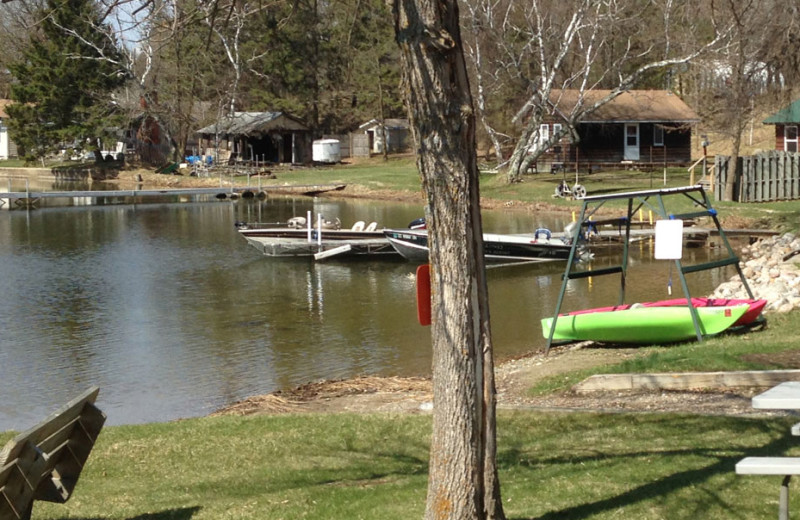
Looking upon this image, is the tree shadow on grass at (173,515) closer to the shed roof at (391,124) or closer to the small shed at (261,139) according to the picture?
the small shed at (261,139)

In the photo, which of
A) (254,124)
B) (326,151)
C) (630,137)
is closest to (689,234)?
Answer: (630,137)

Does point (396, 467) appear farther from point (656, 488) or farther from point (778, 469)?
point (778, 469)

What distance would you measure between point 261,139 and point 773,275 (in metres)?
59.2

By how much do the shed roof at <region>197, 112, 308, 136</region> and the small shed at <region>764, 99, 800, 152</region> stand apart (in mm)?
34949

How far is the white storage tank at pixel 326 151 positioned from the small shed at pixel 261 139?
2190mm

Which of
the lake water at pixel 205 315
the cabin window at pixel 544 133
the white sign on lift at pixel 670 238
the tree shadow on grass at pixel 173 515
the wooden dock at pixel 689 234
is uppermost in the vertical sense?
the cabin window at pixel 544 133

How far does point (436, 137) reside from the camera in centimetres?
627

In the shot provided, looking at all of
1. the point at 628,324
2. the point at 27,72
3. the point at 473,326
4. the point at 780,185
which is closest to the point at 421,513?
the point at 473,326

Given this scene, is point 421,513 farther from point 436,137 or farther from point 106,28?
point 106,28

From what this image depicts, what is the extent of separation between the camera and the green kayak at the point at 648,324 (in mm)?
15281

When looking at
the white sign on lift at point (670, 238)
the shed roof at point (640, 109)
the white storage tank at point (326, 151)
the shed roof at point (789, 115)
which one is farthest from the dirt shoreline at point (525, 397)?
the white storage tank at point (326, 151)

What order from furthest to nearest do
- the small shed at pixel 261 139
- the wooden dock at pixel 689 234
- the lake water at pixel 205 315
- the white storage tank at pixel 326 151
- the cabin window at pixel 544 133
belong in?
the white storage tank at pixel 326 151
the small shed at pixel 261 139
the cabin window at pixel 544 133
the wooden dock at pixel 689 234
the lake water at pixel 205 315

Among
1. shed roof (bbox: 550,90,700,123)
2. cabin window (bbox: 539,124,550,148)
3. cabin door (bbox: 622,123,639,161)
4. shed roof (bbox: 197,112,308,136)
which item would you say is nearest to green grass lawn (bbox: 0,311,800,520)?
cabin window (bbox: 539,124,550,148)

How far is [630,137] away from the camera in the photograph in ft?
190
